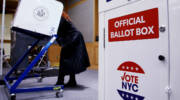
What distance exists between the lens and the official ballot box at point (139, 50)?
0.59m

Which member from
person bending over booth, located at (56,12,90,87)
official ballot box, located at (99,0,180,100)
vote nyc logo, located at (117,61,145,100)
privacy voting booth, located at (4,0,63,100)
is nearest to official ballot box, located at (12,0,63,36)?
privacy voting booth, located at (4,0,63,100)

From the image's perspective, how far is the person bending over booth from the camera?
2.05 m

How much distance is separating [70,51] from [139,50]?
1.51 meters

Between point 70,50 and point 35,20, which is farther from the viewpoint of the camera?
point 70,50

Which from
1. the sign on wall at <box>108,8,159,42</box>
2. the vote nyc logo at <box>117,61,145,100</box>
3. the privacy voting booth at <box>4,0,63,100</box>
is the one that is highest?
the privacy voting booth at <box>4,0,63,100</box>

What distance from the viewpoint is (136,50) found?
2.36 feet

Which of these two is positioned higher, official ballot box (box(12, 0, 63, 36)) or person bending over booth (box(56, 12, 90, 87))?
official ballot box (box(12, 0, 63, 36))

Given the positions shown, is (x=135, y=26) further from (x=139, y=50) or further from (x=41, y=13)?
(x=41, y=13)

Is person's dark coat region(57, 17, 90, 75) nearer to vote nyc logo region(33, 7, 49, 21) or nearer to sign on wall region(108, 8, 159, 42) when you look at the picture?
vote nyc logo region(33, 7, 49, 21)

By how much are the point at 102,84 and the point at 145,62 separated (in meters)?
0.32

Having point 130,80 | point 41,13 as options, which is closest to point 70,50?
point 41,13

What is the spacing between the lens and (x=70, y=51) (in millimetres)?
2139

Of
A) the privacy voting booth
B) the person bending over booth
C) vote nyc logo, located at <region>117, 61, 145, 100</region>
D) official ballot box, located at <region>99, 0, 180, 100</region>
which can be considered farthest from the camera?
the person bending over booth

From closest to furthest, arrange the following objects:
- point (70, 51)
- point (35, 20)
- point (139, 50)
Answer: point (139, 50) → point (35, 20) → point (70, 51)
